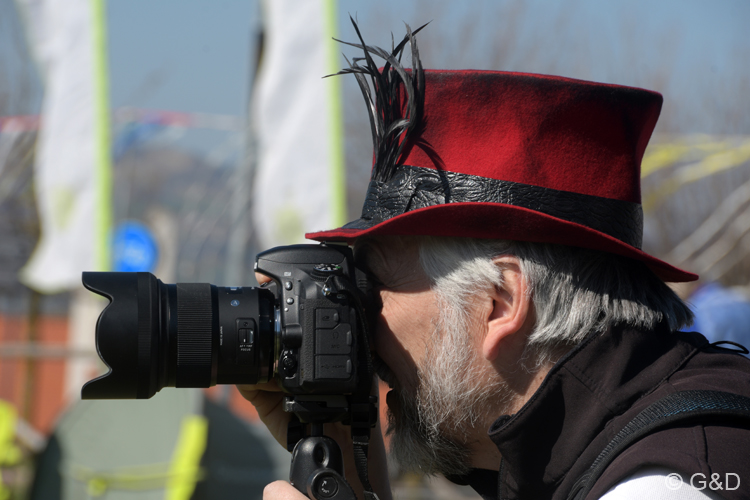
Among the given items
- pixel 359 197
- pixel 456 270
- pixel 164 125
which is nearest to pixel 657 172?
pixel 359 197

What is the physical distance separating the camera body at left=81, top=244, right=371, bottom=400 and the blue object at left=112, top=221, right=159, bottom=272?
3.91 meters

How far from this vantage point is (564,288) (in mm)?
1330

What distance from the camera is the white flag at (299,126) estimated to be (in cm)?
341

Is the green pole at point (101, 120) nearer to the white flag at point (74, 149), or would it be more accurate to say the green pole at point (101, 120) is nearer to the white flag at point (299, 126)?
the white flag at point (74, 149)

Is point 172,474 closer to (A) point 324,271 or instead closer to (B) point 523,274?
(A) point 324,271

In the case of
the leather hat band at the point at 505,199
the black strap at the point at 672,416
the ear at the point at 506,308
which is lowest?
the black strap at the point at 672,416

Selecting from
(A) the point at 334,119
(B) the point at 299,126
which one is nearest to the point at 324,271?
(A) the point at 334,119

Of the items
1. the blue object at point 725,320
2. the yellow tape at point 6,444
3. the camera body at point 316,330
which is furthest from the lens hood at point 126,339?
the yellow tape at point 6,444

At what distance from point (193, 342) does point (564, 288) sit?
27.5 inches

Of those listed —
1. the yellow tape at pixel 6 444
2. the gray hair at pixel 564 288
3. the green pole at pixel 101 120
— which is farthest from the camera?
the yellow tape at pixel 6 444

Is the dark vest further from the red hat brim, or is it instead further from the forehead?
the forehead

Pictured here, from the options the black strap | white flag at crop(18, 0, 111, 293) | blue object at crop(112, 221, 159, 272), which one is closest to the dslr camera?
the black strap

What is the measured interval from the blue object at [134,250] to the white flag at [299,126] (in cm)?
205

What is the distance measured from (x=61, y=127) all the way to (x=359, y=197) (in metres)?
4.74
